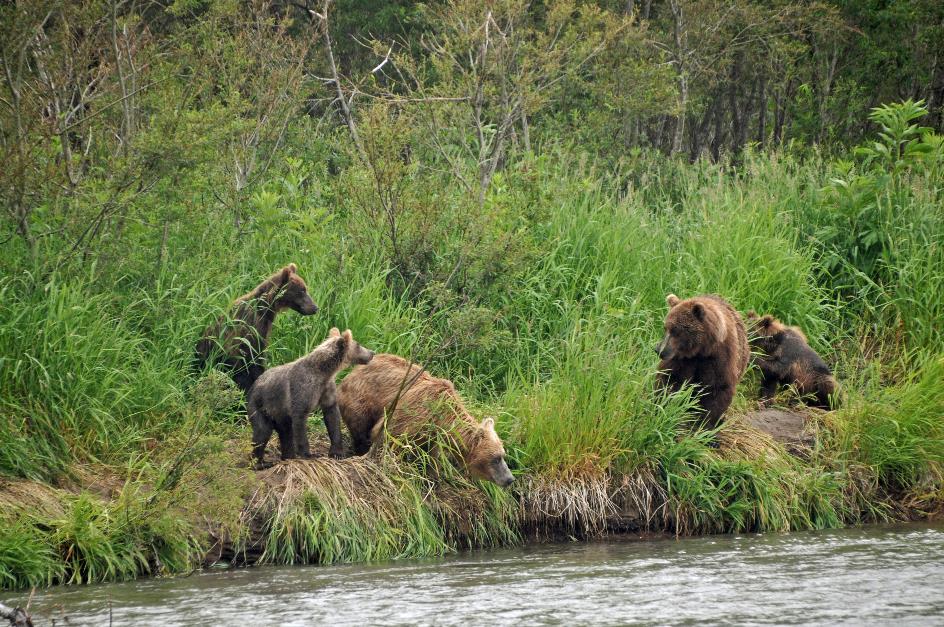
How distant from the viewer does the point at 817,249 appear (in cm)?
1144

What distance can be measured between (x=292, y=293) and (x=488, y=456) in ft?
6.78

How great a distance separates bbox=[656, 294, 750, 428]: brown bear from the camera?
27.3ft

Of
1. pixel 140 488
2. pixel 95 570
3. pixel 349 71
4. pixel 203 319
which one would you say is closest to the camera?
pixel 95 570

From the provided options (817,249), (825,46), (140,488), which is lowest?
(140,488)

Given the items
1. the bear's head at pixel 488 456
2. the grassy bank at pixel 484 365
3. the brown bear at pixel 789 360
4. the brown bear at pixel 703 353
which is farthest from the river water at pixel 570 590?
the brown bear at pixel 789 360

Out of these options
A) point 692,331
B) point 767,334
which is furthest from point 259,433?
point 767,334

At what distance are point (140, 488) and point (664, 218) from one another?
6.13 meters

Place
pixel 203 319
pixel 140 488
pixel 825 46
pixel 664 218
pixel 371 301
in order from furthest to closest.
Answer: pixel 825 46 < pixel 664 218 < pixel 371 301 < pixel 203 319 < pixel 140 488

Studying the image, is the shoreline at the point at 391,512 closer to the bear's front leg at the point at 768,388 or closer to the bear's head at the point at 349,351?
the bear's head at the point at 349,351

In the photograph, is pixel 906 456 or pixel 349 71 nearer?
pixel 906 456

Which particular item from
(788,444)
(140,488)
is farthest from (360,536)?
(788,444)

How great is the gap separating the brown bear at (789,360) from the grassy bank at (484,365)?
30 centimetres

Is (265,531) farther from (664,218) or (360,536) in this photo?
(664,218)

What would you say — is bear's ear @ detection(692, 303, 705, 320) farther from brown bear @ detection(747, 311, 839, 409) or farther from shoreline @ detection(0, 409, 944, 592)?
brown bear @ detection(747, 311, 839, 409)
